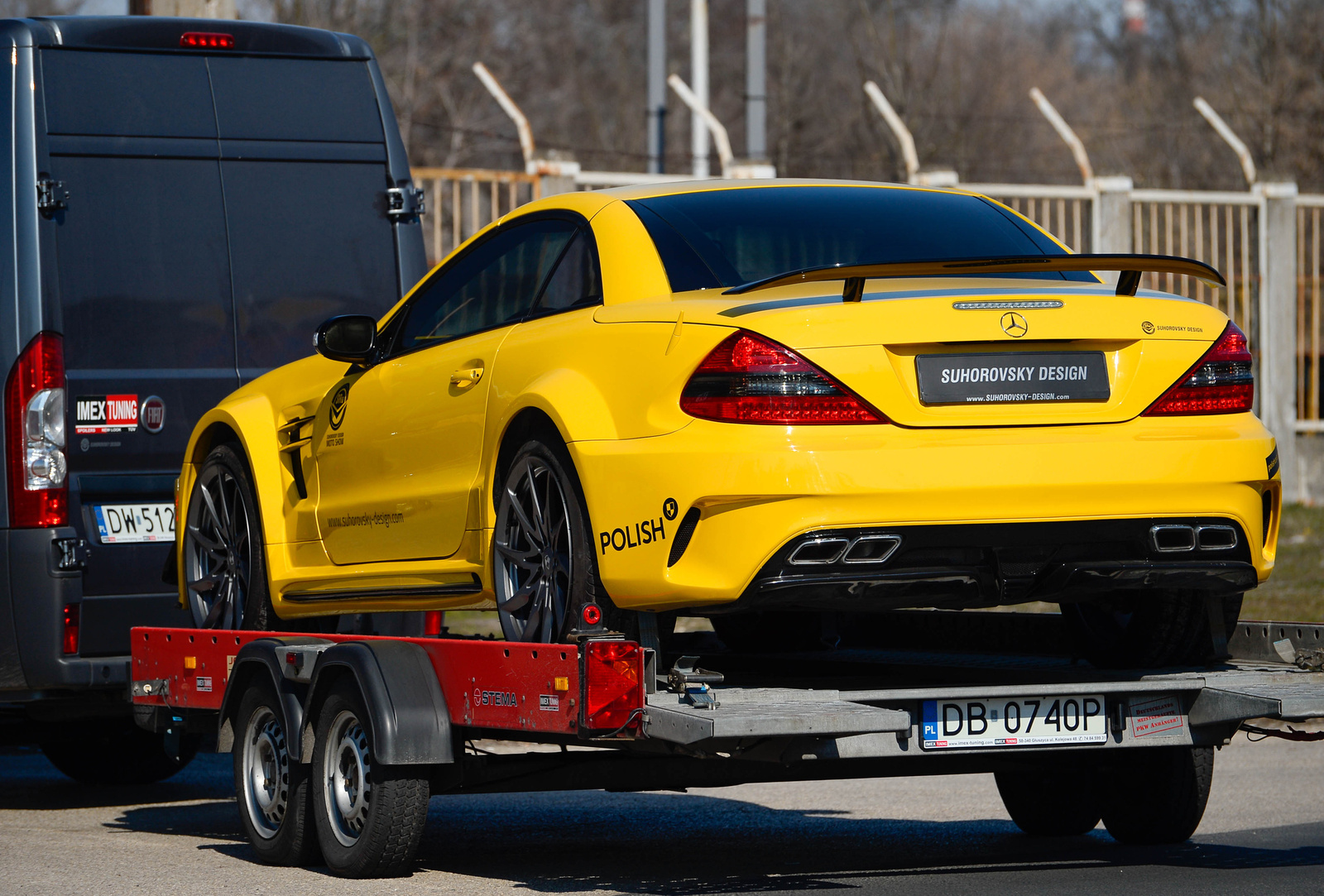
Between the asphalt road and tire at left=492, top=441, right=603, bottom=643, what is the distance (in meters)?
0.87

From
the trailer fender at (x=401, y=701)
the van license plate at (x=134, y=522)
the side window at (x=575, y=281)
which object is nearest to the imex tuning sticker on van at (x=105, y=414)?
the van license plate at (x=134, y=522)

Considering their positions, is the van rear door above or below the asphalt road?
above

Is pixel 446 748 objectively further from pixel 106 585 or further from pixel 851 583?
pixel 106 585

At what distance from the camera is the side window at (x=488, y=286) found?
657 cm

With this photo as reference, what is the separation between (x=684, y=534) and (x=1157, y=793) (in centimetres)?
268

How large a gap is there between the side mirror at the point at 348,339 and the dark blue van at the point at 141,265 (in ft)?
4.66

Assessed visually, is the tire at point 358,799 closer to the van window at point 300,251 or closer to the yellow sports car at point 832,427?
the yellow sports car at point 832,427

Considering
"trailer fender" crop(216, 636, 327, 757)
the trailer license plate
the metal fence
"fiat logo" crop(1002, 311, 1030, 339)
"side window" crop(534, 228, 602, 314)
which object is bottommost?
"trailer fender" crop(216, 636, 327, 757)

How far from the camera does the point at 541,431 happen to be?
6.01 meters

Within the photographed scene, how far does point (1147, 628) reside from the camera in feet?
21.7

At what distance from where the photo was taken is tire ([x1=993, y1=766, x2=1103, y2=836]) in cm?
751

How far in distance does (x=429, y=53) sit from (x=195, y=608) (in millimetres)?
30668

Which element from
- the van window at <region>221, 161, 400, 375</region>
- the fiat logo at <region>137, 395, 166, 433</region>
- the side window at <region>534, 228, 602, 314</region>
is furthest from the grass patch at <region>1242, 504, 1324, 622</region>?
the side window at <region>534, 228, 602, 314</region>

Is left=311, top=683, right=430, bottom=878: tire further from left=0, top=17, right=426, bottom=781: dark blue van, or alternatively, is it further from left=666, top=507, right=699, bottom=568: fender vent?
left=0, top=17, right=426, bottom=781: dark blue van
